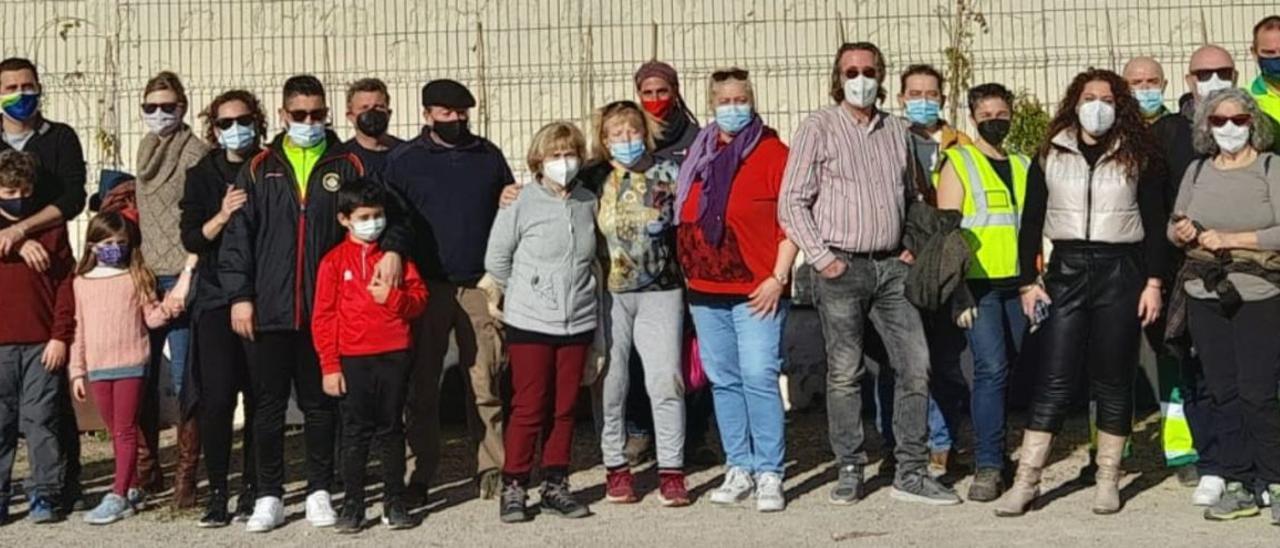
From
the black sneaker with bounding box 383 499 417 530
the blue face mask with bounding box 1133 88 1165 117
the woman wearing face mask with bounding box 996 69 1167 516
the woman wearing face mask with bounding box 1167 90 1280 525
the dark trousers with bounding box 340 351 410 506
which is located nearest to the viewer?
the woman wearing face mask with bounding box 1167 90 1280 525

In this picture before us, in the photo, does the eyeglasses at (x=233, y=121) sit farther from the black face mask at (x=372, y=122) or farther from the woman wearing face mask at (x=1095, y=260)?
the woman wearing face mask at (x=1095, y=260)

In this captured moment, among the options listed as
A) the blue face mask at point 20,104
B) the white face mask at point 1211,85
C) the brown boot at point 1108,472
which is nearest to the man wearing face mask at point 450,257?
the blue face mask at point 20,104

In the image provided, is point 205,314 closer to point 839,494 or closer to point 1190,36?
point 839,494

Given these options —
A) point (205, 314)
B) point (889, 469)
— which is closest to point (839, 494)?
point (889, 469)

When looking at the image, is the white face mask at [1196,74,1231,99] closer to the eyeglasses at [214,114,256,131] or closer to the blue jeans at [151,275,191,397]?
the eyeglasses at [214,114,256,131]

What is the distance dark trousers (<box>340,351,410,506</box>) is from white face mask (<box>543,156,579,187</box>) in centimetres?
100

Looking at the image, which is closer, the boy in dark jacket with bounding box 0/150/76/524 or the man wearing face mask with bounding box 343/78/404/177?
the boy in dark jacket with bounding box 0/150/76/524

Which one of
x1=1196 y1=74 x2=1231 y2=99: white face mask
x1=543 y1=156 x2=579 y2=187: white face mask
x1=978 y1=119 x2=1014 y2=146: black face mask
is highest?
x1=1196 y1=74 x2=1231 y2=99: white face mask

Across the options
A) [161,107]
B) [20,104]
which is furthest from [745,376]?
[20,104]

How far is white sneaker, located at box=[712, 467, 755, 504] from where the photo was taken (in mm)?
8750

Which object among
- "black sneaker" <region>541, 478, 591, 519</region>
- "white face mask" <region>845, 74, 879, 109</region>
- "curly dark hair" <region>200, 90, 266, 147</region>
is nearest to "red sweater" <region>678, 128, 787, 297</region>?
"white face mask" <region>845, 74, 879, 109</region>

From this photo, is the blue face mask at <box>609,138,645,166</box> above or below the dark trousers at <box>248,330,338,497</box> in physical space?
above

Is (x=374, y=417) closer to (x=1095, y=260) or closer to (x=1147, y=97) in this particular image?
(x=1095, y=260)

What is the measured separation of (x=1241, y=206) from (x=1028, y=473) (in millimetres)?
1437
